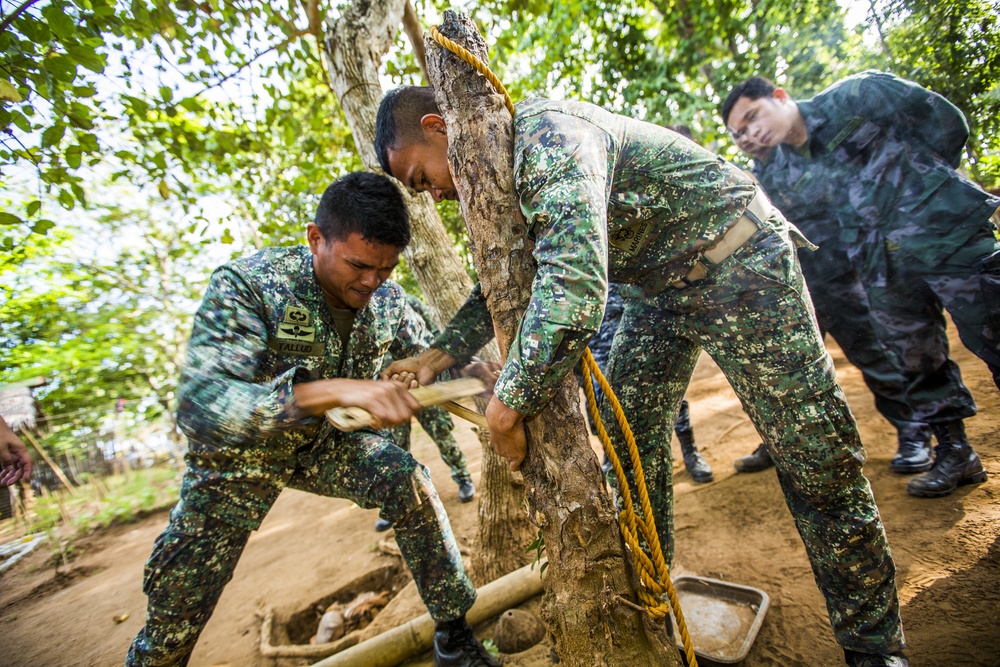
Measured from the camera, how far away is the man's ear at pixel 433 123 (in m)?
1.56

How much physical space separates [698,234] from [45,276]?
36.7 ft

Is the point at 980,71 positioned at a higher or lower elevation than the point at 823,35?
lower

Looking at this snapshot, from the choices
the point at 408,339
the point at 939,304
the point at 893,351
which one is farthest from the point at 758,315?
the point at 939,304

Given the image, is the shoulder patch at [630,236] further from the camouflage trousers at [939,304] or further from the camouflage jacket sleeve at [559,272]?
the camouflage trousers at [939,304]

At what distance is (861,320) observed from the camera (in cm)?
297

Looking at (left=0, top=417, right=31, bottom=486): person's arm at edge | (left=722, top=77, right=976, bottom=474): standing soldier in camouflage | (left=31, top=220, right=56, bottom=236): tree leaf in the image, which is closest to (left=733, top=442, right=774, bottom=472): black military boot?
(left=722, top=77, right=976, bottom=474): standing soldier in camouflage

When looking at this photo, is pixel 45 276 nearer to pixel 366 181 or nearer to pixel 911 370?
pixel 366 181

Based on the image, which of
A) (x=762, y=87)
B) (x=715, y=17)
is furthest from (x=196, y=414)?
(x=715, y=17)

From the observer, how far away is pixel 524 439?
136 centimetres

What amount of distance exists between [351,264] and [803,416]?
1.85 meters

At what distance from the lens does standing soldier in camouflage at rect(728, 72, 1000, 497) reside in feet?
7.72

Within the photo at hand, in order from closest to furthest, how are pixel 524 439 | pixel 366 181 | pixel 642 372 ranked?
pixel 524 439 < pixel 642 372 < pixel 366 181

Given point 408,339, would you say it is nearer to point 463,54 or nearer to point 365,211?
point 365,211

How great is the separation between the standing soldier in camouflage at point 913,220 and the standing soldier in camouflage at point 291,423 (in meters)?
2.59
